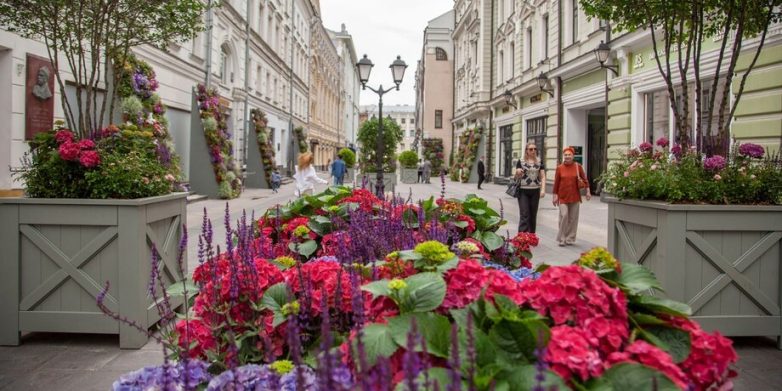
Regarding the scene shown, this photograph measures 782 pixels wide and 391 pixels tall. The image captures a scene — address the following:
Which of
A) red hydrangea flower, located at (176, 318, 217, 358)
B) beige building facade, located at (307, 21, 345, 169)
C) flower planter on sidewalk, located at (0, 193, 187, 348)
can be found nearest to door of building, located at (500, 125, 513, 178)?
beige building facade, located at (307, 21, 345, 169)

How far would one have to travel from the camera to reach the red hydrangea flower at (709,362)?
1.60 metres

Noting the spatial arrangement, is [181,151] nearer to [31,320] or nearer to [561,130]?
[561,130]

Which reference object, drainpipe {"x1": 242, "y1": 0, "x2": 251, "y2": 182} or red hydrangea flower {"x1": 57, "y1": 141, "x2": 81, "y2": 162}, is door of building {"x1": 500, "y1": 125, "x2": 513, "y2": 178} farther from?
red hydrangea flower {"x1": 57, "y1": 141, "x2": 81, "y2": 162}

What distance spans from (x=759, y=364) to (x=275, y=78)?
31243 mm

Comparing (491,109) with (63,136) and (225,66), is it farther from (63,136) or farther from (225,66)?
(63,136)

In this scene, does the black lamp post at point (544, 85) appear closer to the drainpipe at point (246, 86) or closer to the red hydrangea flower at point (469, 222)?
the drainpipe at point (246, 86)

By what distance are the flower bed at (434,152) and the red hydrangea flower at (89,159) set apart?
136 feet

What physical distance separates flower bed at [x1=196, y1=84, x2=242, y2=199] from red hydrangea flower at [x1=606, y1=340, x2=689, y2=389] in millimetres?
17421

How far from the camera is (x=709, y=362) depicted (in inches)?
63.3

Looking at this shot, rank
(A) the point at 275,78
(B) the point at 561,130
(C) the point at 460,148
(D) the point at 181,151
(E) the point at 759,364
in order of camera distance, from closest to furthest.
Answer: (E) the point at 759,364 → (D) the point at 181,151 → (B) the point at 561,130 → (A) the point at 275,78 → (C) the point at 460,148

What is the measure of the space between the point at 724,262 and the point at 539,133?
20888 millimetres

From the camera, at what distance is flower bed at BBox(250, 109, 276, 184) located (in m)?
24.7

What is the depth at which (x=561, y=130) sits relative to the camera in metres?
21.8

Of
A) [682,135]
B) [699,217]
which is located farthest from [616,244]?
[682,135]
